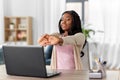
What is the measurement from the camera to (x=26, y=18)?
249 inches

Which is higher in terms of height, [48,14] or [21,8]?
[21,8]

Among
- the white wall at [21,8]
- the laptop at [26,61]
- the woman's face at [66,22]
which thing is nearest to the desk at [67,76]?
the laptop at [26,61]

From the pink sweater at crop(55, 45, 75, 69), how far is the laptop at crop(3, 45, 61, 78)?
18 centimetres

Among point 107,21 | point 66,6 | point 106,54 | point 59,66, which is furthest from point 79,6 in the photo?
point 59,66

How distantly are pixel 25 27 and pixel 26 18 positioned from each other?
0.22 m

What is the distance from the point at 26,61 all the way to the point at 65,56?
0.35 m

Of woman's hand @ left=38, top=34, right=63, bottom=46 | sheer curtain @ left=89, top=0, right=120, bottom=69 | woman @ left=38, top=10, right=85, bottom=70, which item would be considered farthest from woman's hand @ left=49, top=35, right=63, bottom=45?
sheer curtain @ left=89, top=0, right=120, bottom=69

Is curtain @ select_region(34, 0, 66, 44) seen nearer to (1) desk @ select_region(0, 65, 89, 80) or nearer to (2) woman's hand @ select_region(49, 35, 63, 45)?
(1) desk @ select_region(0, 65, 89, 80)

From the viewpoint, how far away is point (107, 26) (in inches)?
233

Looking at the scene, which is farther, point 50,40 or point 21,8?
point 21,8

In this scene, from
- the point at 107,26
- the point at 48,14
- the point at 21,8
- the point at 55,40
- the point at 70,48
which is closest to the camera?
the point at 55,40

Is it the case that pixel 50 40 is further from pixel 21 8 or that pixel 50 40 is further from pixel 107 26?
pixel 21 8

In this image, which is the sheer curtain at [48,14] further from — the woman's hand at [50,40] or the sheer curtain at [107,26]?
the woman's hand at [50,40]

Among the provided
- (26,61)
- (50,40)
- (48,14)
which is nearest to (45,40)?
(50,40)
